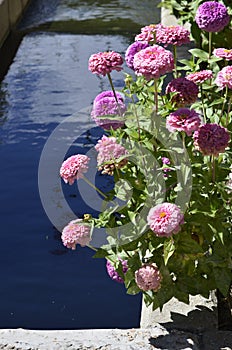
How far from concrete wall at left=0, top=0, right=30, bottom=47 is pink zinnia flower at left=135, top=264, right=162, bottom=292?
545 cm

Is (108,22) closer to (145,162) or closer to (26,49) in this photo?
(26,49)

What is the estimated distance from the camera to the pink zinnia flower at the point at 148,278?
87.0 inches

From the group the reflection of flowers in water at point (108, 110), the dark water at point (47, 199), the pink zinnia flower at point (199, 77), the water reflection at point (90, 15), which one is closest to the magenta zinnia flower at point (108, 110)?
the reflection of flowers in water at point (108, 110)

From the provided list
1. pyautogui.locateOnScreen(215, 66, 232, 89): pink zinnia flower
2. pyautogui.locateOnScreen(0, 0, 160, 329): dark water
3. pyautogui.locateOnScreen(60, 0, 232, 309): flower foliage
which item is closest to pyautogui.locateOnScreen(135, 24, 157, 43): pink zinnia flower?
pyautogui.locateOnScreen(60, 0, 232, 309): flower foliage

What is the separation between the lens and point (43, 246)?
3.65m

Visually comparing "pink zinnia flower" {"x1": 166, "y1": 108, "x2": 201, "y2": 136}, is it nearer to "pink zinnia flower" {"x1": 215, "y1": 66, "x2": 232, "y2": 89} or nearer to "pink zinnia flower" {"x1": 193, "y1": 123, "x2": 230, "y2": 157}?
"pink zinnia flower" {"x1": 193, "y1": 123, "x2": 230, "y2": 157}

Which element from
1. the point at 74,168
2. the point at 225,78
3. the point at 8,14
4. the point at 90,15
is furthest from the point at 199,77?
the point at 90,15

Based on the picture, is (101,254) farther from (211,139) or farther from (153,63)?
(153,63)

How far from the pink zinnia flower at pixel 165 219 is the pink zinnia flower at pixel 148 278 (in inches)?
7.4

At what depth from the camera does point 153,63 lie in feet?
6.90

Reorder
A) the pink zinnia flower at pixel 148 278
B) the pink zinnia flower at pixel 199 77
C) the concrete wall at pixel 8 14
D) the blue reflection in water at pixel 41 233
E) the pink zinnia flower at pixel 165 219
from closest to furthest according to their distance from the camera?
1. the pink zinnia flower at pixel 165 219
2. the pink zinnia flower at pixel 148 278
3. the pink zinnia flower at pixel 199 77
4. the blue reflection in water at pixel 41 233
5. the concrete wall at pixel 8 14

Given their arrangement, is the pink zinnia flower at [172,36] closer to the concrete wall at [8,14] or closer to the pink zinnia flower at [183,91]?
the pink zinnia flower at [183,91]

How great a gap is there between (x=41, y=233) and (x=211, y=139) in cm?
184

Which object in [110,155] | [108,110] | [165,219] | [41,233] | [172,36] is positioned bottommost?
[41,233]
